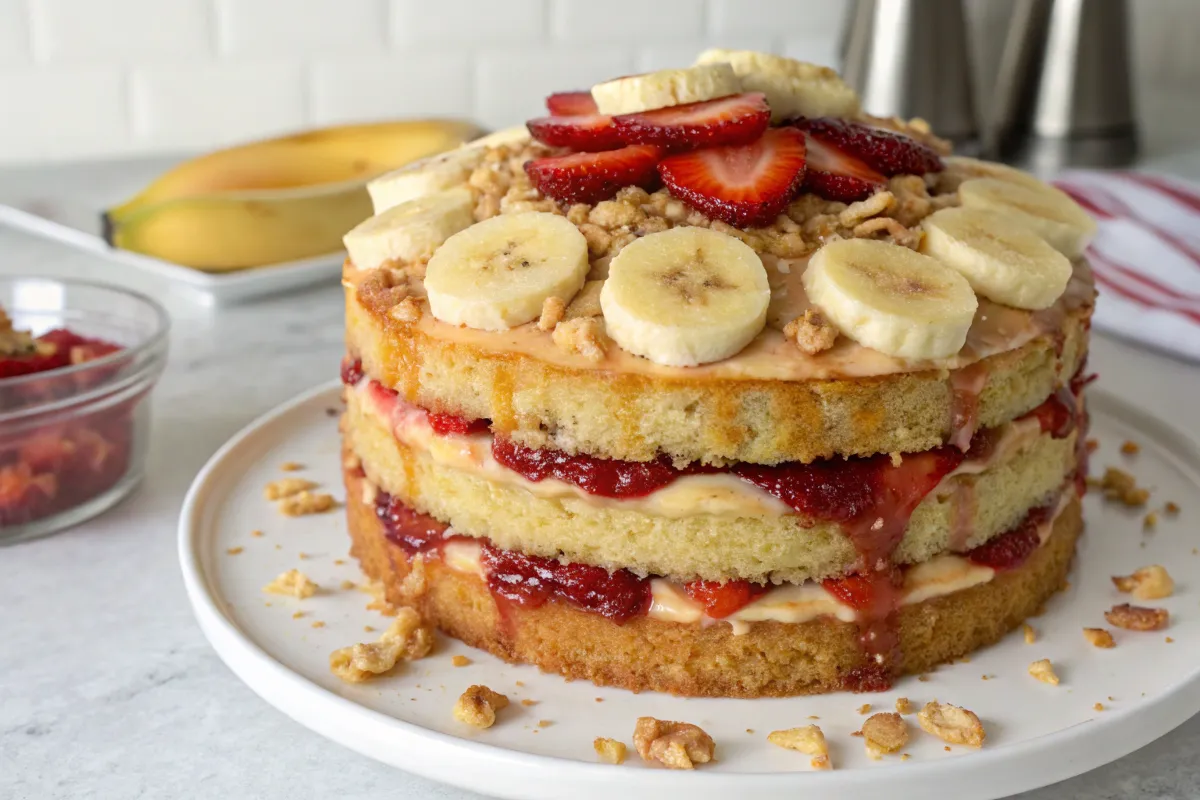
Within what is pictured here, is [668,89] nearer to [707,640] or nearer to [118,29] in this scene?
[707,640]

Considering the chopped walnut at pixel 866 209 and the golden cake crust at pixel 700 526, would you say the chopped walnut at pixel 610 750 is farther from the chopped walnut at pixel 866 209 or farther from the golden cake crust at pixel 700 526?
the chopped walnut at pixel 866 209

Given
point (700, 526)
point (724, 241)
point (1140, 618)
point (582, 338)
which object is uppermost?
point (724, 241)

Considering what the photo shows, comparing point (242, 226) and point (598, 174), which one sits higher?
point (598, 174)

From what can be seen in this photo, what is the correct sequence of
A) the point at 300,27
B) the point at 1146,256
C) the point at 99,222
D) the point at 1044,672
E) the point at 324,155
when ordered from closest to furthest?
the point at 1044,672 < the point at 1146,256 < the point at 99,222 < the point at 324,155 < the point at 300,27

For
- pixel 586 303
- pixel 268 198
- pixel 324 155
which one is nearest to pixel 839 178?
pixel 586 303

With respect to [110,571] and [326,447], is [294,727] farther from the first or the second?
[326,447]
